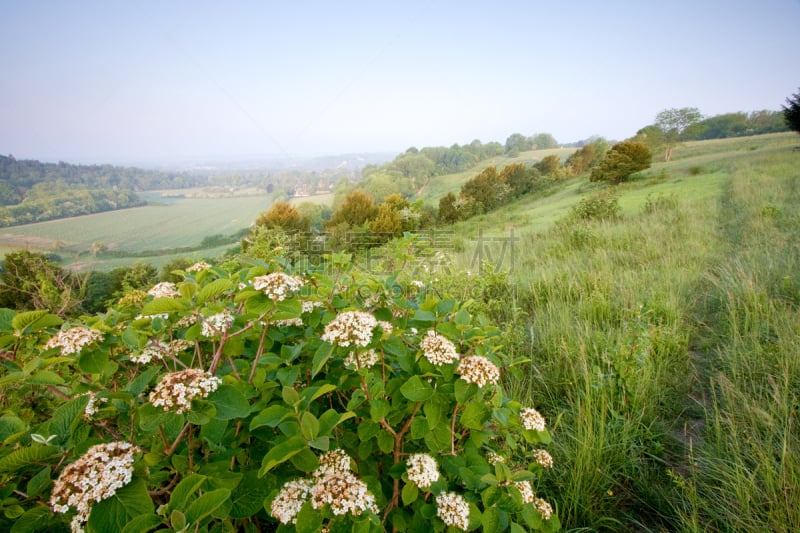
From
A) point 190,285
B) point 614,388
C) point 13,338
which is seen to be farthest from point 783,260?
point 13,338

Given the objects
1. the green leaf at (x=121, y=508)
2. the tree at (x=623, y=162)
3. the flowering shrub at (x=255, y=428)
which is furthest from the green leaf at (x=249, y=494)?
the tree at (x=623, y=162)

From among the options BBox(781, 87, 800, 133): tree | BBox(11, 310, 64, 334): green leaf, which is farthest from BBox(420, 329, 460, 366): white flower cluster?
BBox(781, 87, 800, 133): tree

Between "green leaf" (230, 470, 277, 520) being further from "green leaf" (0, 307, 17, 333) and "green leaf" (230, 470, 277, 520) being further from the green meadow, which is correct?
the green meadow

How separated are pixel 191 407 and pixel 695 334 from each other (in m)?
3.70

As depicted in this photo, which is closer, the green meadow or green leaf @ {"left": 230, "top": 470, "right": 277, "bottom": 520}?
green leaf @ {"left": 230, "top": 470, "right": 277, "bottom": 520}

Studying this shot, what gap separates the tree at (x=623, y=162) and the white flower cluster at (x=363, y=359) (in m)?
21.9

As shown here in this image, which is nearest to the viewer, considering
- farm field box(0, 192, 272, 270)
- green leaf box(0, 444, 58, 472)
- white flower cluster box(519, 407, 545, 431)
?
green leaf box(0, 444, 58, 472)

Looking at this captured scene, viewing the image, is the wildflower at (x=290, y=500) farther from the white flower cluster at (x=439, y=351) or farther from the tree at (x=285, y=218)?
the tree at (x=285, y=218)

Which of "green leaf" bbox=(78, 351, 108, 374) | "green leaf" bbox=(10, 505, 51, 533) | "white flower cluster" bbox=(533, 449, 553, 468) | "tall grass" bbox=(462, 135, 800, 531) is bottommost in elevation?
"tall grass" bbox=(462, 135, 800, 531)

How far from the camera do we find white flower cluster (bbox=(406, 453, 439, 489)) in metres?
0.88

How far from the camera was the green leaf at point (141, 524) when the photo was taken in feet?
1.83

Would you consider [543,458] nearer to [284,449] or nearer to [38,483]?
[284,449]

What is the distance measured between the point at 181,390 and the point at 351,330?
41cm

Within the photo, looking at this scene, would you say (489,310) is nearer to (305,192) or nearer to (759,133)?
(305,192)
